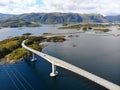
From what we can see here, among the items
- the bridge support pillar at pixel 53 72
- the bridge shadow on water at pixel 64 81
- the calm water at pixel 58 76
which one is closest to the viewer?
the bridge shadow on water at pixel 64 81

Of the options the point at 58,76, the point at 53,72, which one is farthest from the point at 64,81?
the point at 53,72

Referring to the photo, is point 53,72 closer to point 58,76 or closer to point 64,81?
point 58,76

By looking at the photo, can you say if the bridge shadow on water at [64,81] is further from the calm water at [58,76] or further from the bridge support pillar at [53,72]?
the bridge support pillar at [53,72]

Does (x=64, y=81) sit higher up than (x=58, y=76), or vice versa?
(x=64, y=81)

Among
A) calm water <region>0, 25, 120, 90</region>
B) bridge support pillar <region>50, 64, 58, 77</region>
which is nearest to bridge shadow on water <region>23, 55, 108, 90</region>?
calm water <region>0, 25, 120, 90</region>

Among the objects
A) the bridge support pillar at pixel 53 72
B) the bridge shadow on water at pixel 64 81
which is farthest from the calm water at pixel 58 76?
the bridge support pillar at pixel 53 72

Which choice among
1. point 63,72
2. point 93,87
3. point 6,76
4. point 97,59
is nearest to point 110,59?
point 97,59

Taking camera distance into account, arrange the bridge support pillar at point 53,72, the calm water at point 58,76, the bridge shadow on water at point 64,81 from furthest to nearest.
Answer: the bridge support pillar at point 53,72 < the calm water at point 58,76 < the bridge shadow on water at point 64,81

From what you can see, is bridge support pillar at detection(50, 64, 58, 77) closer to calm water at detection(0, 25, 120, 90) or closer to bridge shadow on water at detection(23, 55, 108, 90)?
bridge shadow on water at detection(23, 55, 108, 90)

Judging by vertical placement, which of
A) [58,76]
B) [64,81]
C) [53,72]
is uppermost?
[53,72]

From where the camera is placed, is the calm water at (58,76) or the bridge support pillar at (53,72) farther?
the bridge support pillar at (53,72)

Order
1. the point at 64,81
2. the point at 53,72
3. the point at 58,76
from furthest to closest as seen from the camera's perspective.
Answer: the point at 53,72 → the point at 58,76 → the point at 64,81
